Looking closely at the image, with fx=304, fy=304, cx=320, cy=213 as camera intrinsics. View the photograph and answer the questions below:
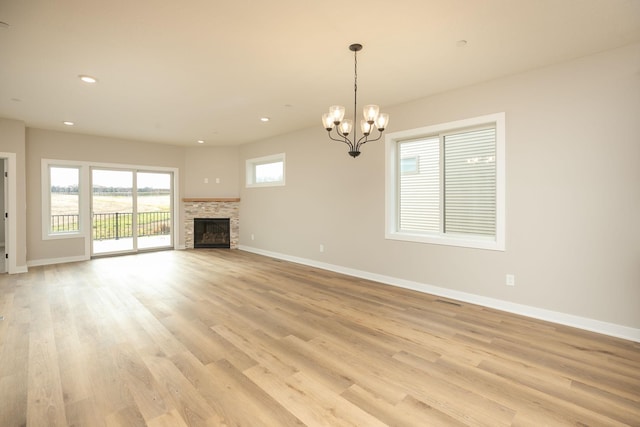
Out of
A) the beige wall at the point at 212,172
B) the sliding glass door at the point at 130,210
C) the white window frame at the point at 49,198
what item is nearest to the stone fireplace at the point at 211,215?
the beige wall at the point at 212,172

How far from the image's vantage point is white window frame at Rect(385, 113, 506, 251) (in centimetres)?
364

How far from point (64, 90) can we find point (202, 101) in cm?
171

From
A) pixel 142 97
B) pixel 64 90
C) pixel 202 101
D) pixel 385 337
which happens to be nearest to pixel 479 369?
pixel 385 337

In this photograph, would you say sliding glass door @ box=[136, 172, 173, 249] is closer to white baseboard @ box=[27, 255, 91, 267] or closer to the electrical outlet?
white baseboard @ box=[27, 255, 91, 267]

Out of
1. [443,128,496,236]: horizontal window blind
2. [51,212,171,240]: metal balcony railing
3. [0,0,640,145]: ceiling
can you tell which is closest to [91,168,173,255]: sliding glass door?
[51,212,171,240]: metal balcony railing

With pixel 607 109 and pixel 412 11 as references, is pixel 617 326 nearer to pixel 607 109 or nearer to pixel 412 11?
pixel 607 109

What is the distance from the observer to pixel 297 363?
245 centimetres

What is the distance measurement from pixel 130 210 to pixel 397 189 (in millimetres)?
6386

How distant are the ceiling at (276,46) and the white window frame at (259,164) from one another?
87.0 inches

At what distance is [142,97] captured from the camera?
14.1 feet

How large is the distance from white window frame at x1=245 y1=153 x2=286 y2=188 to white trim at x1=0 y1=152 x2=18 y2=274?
171 inches

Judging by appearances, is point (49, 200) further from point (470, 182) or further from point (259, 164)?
point (470, 182)

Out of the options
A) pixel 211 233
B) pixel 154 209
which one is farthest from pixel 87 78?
pixel 211 233

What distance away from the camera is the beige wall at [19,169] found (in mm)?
5316
